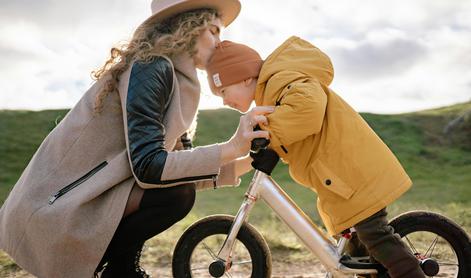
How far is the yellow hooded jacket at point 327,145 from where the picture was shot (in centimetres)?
267

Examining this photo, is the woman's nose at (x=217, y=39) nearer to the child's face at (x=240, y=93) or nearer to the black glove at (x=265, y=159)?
the child's face at (x=240, y=93)

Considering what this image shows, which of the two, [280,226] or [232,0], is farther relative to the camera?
[280,226]

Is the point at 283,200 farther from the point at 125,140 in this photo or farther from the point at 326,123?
the point at 125,140

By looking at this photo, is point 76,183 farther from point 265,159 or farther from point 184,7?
point 184,7

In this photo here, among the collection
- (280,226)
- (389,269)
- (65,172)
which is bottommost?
(280,226)

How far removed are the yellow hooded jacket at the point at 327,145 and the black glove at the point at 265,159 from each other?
41mm

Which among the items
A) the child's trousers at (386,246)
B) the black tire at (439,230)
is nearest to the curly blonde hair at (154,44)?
the child's trousers at (386,246)

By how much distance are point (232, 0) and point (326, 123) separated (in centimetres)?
86

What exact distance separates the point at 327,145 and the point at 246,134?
1.36ft

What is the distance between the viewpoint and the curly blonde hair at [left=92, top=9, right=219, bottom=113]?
2.79m

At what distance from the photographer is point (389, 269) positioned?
2.80 metres

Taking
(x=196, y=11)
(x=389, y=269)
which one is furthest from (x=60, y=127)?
(x=389, y=269)

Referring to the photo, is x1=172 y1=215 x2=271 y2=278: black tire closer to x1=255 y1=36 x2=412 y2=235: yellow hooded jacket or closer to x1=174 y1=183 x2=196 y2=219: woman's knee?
x1=174 y1=183 x2=196 y2=219: woman's knee

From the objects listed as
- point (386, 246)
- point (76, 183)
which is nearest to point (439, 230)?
point (386, 246)
